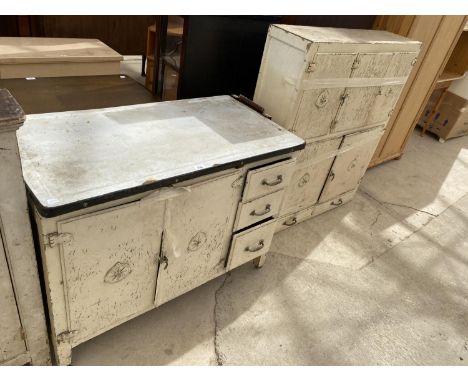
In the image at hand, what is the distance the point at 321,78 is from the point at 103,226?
1.42m

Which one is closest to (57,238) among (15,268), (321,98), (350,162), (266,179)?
(15,268)

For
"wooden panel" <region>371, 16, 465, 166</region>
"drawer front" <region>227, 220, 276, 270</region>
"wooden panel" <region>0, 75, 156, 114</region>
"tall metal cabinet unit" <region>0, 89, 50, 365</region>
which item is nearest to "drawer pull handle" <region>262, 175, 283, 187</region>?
"drawer front" <region>227, 220, 276, 270</region>

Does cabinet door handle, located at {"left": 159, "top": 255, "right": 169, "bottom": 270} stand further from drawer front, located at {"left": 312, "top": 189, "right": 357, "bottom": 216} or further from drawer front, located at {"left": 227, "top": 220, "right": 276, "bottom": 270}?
drawer front, located at {"left": 312, "top": 189, "right": 357, "bottom": 216}

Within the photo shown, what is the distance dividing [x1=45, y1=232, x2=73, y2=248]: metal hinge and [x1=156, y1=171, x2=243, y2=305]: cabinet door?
0.40m

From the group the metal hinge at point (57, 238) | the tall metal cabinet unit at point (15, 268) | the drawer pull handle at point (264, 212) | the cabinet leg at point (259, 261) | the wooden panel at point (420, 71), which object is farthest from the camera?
the wooden panel at point (420, 71)

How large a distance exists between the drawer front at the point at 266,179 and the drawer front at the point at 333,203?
1078 mm

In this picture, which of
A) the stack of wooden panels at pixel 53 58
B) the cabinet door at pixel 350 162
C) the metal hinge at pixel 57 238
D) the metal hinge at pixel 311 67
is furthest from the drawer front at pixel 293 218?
the stack of wooden panels at pixel 53 58

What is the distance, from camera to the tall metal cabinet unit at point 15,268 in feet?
3.49

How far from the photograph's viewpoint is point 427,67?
3213mm

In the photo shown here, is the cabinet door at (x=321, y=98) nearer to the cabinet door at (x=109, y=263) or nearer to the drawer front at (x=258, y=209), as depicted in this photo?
the drawer front at (x=258, y=209)

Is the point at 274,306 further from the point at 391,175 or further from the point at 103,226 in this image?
the point at 391,175

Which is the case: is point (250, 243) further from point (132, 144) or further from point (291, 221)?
point (132, 144)

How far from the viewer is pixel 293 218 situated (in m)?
2.75

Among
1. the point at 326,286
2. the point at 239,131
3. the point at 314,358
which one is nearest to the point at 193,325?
the point at 314,358
